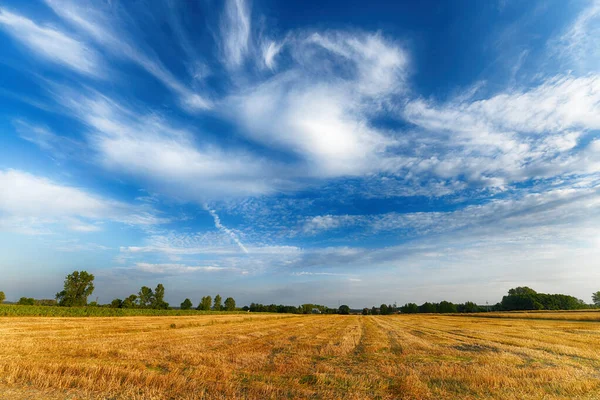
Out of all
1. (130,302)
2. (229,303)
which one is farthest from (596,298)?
(130,302)

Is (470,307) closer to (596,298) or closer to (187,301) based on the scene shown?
(596,298)

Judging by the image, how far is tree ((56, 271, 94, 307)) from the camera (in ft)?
348

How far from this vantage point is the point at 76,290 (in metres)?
109

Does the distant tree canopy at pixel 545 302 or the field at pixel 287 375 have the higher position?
the distant tree canopy at pixel 545 302

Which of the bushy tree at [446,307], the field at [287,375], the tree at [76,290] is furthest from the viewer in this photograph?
the bushy tree at [446,307]

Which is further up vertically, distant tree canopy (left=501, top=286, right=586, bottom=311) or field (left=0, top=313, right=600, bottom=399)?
distant tree canopy (left=501, top=286, right=586, bottom=311)

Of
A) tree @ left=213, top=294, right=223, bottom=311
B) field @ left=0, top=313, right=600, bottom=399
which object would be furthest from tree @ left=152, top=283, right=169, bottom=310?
field @ left=0, top=313, right=600, bottom=399

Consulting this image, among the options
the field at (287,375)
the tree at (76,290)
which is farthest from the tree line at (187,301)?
the field at (287,375)

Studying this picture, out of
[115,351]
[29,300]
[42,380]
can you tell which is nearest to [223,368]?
[42,380]

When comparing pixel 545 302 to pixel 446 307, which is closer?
pixel 545 302

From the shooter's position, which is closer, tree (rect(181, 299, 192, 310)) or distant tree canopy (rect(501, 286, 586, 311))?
distant tree canopy (rect(501, 286, 586, 311))

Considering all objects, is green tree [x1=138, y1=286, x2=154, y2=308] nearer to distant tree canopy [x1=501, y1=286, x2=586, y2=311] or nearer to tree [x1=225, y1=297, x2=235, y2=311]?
tree [x1=225, y1=297, x2=235, y2=311]

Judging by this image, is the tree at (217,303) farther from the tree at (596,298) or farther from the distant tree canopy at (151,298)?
the tree at (596,298)

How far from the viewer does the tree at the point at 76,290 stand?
10619cm
